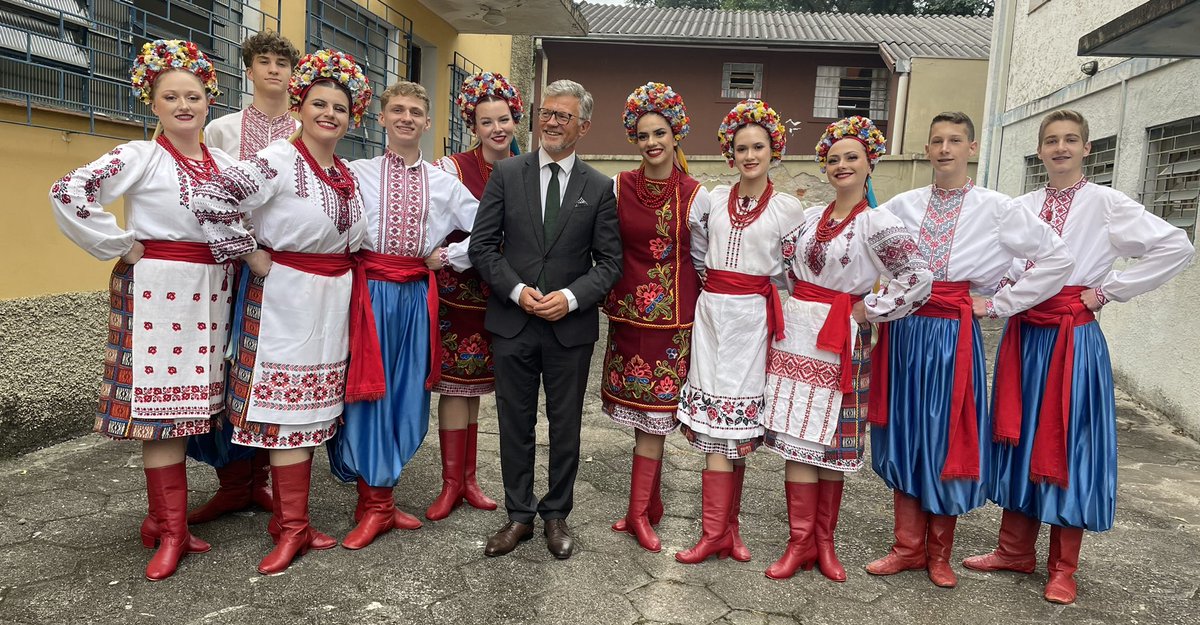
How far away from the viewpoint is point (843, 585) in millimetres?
3088

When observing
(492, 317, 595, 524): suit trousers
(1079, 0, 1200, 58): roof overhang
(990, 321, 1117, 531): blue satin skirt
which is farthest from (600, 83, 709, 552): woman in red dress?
(1079, 0, 1200, 58): roof overhang

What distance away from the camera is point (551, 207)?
3.21 metres

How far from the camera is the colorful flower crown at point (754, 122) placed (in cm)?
316

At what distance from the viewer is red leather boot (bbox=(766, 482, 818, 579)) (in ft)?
10.4

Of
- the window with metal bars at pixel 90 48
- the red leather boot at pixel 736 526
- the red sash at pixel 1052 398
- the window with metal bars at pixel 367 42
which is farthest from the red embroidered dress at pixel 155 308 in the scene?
the window with metal bars at pixel 367 42

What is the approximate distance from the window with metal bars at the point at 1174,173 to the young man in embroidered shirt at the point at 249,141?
5.90m

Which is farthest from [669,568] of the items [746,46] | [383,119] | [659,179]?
[746,46]

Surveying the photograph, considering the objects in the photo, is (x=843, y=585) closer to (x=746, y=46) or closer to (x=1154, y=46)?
(x=1154, y=46)

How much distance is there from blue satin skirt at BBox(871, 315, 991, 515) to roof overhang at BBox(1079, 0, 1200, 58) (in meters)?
2.02

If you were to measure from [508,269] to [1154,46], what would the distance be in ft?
12.8

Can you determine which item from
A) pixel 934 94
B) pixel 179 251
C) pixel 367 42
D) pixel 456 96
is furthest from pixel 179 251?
pixel 934 94

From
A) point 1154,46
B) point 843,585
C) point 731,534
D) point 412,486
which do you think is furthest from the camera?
point 1154,46

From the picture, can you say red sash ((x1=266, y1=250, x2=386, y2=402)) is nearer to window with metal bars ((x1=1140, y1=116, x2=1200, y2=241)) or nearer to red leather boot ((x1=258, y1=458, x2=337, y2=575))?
red leather boot ((x1=258, y1=458, x2=337, y2=575))

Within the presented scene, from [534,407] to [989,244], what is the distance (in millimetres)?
1904
